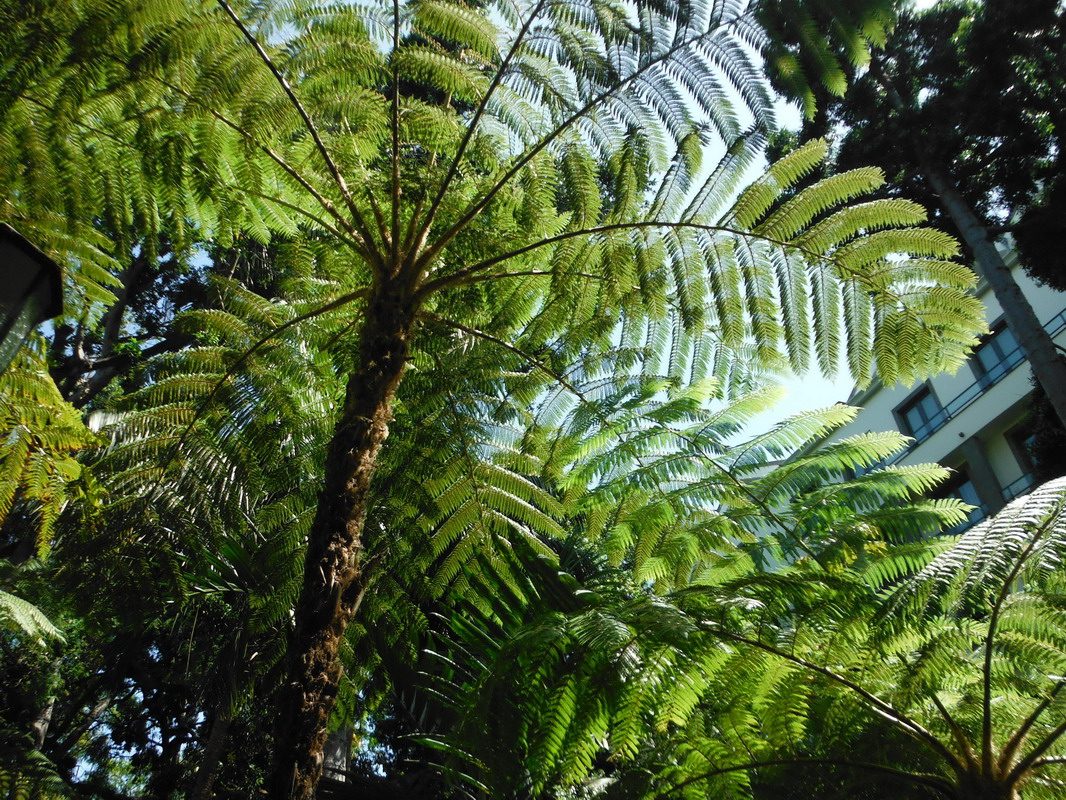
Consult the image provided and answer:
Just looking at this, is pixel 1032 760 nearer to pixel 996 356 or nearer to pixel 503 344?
pixel 503 344

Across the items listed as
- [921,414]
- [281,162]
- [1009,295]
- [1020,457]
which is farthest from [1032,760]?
[921,414]

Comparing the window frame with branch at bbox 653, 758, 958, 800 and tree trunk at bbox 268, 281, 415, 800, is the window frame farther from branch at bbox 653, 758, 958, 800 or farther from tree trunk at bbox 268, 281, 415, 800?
tree trunk at bbox 268, 281, 415, 800

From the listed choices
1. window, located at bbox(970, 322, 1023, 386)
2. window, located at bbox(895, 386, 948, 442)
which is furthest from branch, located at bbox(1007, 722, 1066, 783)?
window, located at bbox(895, 386, 948, 442)

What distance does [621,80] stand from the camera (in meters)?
3.18

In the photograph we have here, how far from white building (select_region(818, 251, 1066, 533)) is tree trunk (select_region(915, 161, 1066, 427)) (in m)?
4.89

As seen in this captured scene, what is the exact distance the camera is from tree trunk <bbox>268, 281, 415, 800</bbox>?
2.01 m

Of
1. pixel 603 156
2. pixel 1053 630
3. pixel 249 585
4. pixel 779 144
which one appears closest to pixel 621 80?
pixel 603 156

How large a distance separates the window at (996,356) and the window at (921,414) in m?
1.24

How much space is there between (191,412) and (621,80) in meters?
2.42

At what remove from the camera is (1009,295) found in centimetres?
896

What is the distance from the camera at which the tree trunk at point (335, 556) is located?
2.01 metres

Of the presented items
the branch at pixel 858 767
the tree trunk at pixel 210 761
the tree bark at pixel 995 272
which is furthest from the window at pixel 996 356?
the branch at pixel 858 767

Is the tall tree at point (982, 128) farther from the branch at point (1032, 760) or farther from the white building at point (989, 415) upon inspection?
the branch at point (1032, 760)

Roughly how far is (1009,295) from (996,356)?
8617mm
